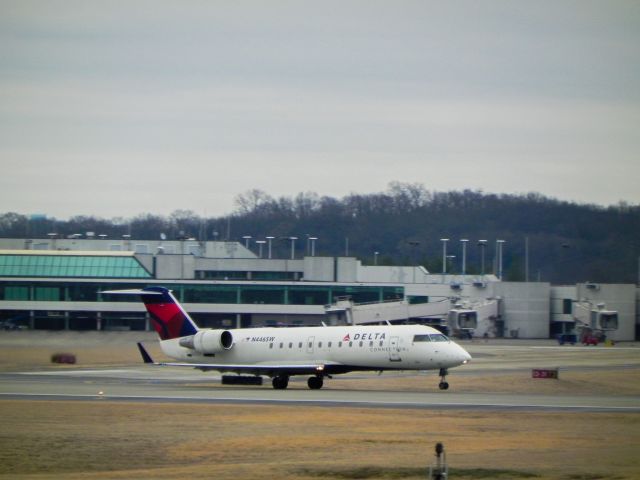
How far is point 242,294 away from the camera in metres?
122

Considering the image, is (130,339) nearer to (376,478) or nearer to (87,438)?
(87,438)

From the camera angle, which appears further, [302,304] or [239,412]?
[302,304]

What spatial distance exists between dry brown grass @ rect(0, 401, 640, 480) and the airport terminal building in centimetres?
7312

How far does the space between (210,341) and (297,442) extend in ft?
80.7

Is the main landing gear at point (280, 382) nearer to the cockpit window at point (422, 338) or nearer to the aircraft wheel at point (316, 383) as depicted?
the aircraft wheel at point (316, 383)

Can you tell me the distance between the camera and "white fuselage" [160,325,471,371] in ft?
169

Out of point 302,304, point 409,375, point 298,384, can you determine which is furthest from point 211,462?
point 302,304

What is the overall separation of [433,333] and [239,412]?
1337 centimetres

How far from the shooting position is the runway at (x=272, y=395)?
44.2 metres

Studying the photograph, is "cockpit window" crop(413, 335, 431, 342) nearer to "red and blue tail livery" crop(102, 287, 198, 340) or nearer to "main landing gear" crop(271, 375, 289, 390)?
"main landing gear" crop(271, 375, 289, 390)

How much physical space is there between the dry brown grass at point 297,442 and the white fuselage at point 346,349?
956cm

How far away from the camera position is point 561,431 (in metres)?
35.1

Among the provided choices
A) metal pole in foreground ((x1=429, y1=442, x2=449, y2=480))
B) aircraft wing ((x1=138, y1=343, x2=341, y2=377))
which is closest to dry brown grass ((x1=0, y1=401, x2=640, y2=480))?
metal pole in foreground ((x1=429, y1=442, x2=449, y2=480))

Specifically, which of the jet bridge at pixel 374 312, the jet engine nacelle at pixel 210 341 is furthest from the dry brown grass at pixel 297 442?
the jet bridge at pixel 374 312
